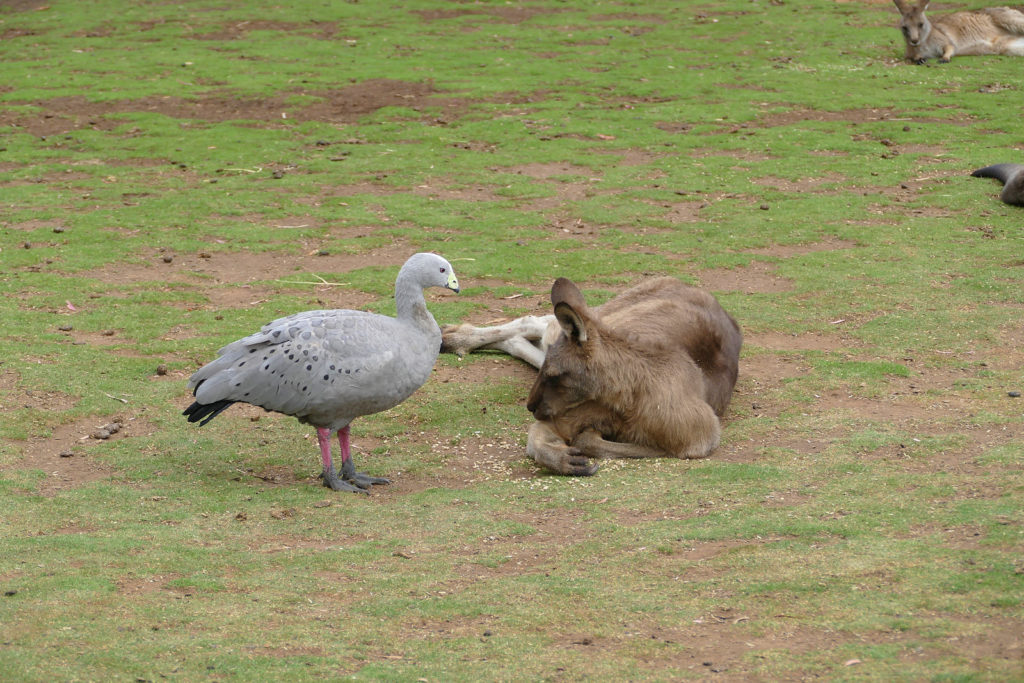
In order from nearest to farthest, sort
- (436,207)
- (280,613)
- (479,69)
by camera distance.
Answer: (280,613), (436,207), (479,69)

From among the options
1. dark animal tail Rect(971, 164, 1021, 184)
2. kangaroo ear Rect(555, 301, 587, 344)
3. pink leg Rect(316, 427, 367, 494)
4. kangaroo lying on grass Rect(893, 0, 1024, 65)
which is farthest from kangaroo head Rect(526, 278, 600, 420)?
kangaroo lying on grass Rect(893, 0, 1024, 65)

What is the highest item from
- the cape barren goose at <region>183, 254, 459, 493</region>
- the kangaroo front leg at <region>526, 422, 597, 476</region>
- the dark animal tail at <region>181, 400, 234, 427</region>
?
the cape barren goose at <region>183, 254, 459, 493</region>

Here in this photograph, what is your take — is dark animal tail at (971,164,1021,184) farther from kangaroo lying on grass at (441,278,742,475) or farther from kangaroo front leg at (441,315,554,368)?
kangaroo lying on grass at (441,278,742,475)

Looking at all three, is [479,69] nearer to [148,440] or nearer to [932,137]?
[932,137]

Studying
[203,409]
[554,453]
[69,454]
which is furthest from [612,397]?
[69,454]

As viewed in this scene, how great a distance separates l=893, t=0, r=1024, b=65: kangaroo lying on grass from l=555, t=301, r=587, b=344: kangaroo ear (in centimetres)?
1367

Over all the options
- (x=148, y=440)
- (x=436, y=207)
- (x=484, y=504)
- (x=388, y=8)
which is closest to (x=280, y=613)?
(x=484, y=504)

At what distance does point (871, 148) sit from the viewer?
13.6 metres

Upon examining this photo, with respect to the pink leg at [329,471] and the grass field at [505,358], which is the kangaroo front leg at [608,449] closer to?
the grass field at [505,358]

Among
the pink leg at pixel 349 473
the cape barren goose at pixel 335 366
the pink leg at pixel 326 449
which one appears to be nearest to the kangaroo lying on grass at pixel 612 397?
the cape barren goose at pixel 335 366

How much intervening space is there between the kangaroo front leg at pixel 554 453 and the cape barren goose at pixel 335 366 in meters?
0.80

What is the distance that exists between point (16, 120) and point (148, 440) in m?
9.87

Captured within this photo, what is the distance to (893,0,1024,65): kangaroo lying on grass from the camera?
1849 cm

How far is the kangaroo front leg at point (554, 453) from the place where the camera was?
256 inches
